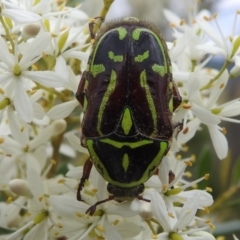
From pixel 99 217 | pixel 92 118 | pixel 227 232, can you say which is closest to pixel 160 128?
pixel 92 118

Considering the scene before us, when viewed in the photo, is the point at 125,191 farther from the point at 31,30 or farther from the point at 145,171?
the point at 31,30

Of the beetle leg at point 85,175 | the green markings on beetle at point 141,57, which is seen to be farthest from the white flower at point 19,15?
the beetle leg at point 85,175

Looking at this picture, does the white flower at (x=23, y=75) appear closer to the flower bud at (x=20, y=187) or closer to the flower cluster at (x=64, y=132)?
the flower cluster at (x=64, y=132)

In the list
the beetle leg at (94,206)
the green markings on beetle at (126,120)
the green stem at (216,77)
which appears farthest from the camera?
the green stem at (216,77)

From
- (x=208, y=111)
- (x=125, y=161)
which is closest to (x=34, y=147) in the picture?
(x=125, y=161)

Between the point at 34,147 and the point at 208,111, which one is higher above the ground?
the point at 208,111

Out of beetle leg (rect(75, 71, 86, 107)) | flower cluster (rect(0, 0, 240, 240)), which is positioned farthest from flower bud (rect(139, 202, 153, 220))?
beetle leg (rect(75, 71, 86, 107))
